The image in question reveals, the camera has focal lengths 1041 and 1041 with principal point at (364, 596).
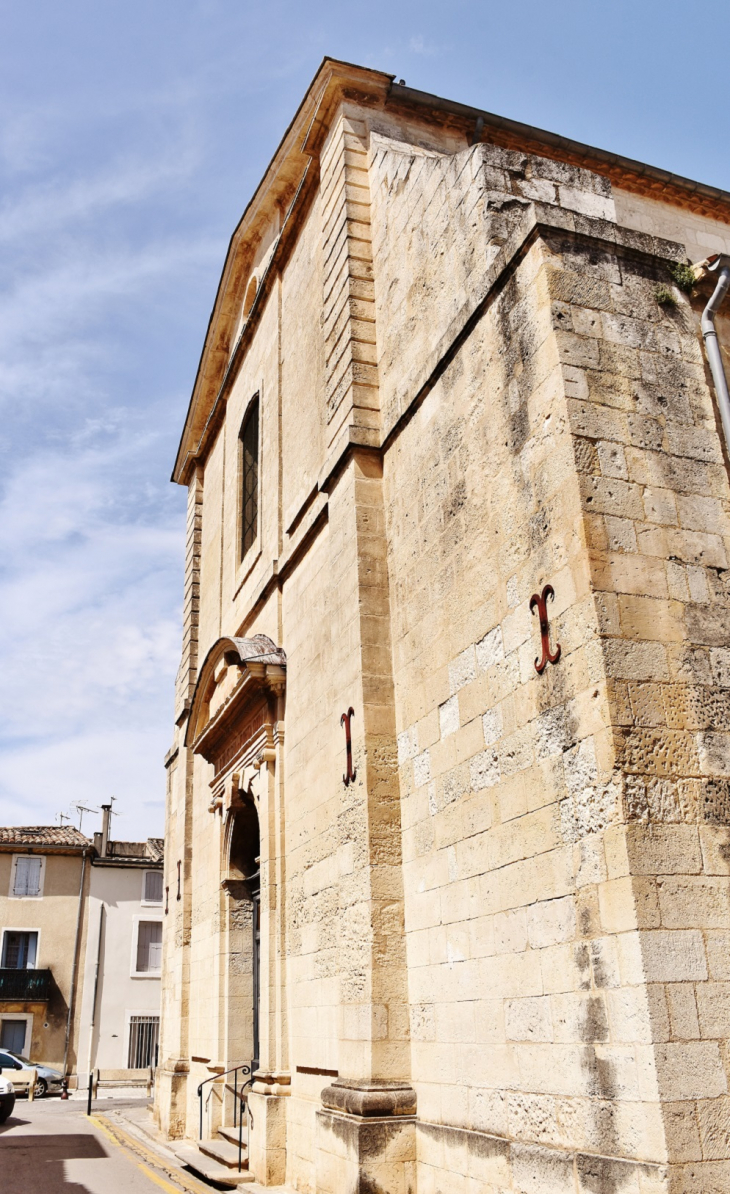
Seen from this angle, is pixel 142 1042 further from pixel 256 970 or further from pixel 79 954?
pixel 256 970

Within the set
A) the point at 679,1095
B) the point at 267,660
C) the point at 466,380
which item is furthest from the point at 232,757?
the point at 679,1095

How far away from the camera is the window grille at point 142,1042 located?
26.0 m

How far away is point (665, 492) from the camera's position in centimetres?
514

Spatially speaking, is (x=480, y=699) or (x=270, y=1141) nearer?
(x=480, y=699)

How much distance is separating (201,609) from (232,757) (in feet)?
13.2

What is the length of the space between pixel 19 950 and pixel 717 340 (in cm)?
2596

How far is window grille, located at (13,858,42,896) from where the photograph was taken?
27.3 m

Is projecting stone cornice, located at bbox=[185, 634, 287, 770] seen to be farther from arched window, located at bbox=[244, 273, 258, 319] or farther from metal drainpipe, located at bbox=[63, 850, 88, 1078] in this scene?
metal drainpipe, located at bbox=[63, 850, 88, 1078]

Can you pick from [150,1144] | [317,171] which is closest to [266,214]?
[317,171]

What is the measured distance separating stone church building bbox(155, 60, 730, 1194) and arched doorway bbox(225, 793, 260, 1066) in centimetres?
4

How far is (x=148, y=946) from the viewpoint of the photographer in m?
27.5

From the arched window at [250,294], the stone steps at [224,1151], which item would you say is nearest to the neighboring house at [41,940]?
the stone steps at [224,1151]

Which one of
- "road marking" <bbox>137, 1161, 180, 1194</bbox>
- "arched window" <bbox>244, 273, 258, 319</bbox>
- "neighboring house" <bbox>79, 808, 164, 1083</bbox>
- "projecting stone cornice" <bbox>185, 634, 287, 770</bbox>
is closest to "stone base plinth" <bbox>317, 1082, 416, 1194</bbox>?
"road marking" <bbox>137, 1161, 180, 1194</bbox>

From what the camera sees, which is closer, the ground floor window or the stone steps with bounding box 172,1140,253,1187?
the stone steps with bounding box 172,1140,253,1187
